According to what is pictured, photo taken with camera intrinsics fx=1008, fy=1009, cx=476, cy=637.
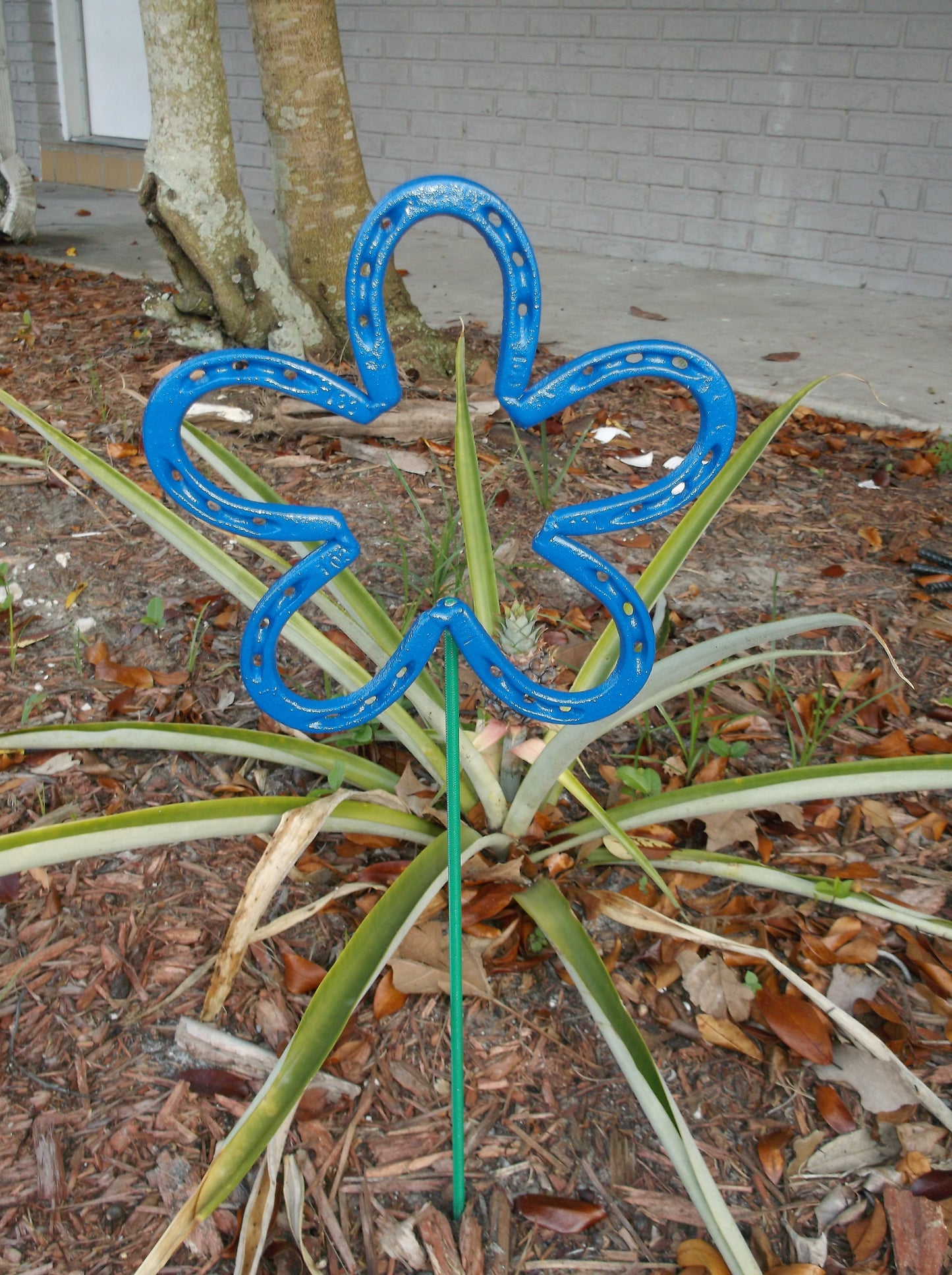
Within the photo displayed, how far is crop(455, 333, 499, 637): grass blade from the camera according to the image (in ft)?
5.34

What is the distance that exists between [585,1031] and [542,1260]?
0.31 m

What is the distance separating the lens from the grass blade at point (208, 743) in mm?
1433

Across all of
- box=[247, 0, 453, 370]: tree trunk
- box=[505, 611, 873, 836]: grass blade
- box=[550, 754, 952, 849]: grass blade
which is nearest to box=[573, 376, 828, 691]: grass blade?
box=[505, 611, 873, 836]: grass blade

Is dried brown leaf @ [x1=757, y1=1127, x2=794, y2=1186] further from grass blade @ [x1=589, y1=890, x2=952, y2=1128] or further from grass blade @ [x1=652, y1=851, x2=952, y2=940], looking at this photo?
grass blade @ [x1=652, y1=851, x2=952, y2=940]

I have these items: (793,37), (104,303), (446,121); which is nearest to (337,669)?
(104,303)

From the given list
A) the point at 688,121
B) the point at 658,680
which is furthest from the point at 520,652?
the point at 688,121

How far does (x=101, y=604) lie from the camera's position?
2.31 meters

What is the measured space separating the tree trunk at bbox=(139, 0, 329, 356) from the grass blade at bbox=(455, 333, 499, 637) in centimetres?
187

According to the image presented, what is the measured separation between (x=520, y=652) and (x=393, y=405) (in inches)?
17.4

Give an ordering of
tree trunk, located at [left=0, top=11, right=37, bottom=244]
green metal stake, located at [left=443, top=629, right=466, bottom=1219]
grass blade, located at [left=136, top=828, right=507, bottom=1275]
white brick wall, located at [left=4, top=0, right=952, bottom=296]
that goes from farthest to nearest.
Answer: tree trunk, located at [left=0, top=11, right=37, bottom=244] → white brick wall, located at [left=4, top=0, right=952, bottom=296] → green metal stake, located at [left=443, top=629, right=466, bottom=1219] → grass blade, located at [left=136, top=828, right=507, bottom=1275]

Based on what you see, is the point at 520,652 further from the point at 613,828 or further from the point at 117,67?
the point at 117,67

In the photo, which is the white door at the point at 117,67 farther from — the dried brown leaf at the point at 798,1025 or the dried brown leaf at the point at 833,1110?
the dried brown leaf at the point at 833,1110

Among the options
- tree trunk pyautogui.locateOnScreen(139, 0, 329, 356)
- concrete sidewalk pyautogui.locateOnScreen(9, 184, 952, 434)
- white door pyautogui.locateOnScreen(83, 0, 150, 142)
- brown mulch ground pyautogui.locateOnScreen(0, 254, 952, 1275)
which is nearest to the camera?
brown mulch ground pyautogui.locateOnScreen(0, 254, 952, 1275)

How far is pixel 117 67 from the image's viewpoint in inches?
309
